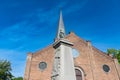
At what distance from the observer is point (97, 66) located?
60.8 feet

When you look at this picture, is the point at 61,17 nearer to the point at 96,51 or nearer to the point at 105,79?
the point at 96,51

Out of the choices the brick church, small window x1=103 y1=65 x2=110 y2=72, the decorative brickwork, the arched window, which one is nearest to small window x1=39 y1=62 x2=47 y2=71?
the brick church

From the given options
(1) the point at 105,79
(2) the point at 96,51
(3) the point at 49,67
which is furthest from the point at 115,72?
(3) the point at 49,67

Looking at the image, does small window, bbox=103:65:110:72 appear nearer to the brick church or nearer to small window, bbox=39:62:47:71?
the brick church

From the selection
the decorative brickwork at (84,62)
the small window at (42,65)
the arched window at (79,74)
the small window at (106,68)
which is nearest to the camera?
the decorative brickwork at (84,62)

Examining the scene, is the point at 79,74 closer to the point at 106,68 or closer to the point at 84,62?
the point at 84,62

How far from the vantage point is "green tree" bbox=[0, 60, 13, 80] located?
18391 mm

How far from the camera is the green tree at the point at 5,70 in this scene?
18.4 metres

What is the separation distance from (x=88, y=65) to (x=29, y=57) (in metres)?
7.82

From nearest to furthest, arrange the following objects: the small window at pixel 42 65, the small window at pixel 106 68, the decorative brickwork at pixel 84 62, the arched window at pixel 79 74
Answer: the decorative brickwork at pixel 84 62, the small window at pixel 42 65, the arched window at pixel 79 74, the small window at pixel 106 68

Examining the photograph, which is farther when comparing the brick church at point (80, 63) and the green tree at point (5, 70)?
the green tree at point (5, 70)

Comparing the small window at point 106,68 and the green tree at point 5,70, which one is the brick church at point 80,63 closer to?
the small window at point 106,68

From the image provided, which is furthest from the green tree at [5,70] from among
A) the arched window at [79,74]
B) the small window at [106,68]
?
the small window at [106,68]

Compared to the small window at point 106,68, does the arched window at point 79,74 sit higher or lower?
lower
